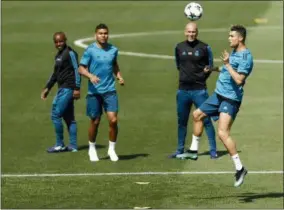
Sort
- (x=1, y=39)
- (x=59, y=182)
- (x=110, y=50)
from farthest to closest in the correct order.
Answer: (x=1, y=39), (x=110, y=50), (x=59, y=182)

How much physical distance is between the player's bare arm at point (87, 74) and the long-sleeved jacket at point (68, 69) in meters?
1.17

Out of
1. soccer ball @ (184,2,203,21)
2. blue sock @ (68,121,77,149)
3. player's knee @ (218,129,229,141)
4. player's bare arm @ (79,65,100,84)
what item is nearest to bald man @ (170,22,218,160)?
soccer ball @ (184,2,203,21)

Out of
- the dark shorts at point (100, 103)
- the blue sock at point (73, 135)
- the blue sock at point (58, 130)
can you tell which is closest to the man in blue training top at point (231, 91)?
the dark shorts at point (100, 103)

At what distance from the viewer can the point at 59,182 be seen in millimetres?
21344

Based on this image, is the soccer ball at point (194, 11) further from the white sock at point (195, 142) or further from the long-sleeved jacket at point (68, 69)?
the white sock at point (195, 142)

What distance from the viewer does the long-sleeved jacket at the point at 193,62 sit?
2306cm

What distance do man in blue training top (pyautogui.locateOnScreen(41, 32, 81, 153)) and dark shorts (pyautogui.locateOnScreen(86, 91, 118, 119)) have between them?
3.17 feet

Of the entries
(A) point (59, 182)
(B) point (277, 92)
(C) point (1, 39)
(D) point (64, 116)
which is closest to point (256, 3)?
(C) point (1, 39)

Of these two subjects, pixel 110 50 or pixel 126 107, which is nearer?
pixel 110 50

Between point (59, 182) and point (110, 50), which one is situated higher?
point (110, 50)

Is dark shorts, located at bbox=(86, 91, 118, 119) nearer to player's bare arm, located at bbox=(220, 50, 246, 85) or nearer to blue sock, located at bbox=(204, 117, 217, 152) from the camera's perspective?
blue sock, located at bbox=(204, 117, 217, 152)

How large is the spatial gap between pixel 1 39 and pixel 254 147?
15.8m

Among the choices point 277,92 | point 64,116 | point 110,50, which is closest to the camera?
point 110,50

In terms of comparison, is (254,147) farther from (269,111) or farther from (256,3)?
(256,3)
